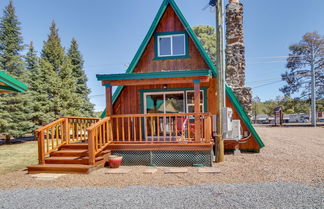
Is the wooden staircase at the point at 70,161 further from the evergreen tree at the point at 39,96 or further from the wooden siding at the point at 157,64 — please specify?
the evergreen tree at the point at 39,96

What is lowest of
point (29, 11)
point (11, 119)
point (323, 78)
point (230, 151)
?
point (230, 151)

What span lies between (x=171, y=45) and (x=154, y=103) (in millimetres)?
2790

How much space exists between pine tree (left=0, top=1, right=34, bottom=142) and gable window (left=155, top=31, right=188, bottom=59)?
42.7ft

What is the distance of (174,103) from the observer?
9.36 metres

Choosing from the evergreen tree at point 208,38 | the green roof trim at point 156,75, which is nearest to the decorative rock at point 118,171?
the green roof trim at point 156,75

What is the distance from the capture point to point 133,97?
9469 mm

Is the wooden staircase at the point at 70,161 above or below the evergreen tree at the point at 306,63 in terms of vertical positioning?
below

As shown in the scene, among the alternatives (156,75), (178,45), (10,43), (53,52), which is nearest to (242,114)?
(178,45)

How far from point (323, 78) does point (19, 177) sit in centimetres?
3890

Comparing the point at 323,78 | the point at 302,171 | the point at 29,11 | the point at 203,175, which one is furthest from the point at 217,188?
the point at 323,78

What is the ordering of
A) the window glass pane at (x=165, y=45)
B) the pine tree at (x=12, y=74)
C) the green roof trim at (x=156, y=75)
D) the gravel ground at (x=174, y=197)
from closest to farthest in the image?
the gravel ground at (x=174, y=197)
the green roof trim at (x=156, y=75)
the window glass pane at (x=165, y=45)
the pine tree at (x=12, y=74)

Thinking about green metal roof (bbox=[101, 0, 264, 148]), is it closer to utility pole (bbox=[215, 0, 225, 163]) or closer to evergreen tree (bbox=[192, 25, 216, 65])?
utility pole (bbox=[215, 0, 225, 163])

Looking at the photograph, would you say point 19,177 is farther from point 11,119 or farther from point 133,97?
point 11,119

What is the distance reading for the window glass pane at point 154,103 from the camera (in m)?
9.38
